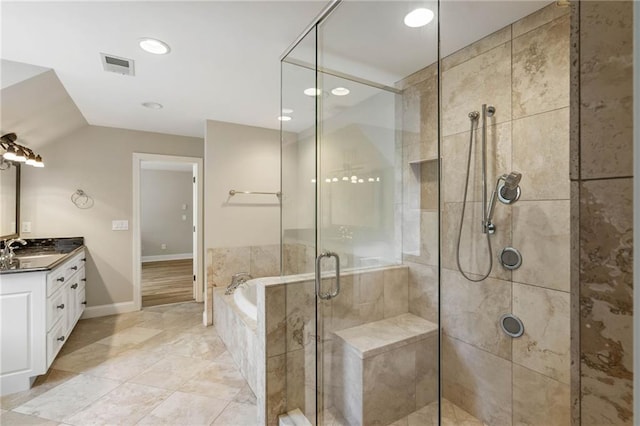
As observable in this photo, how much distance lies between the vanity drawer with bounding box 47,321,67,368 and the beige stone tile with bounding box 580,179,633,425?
10.4 feet

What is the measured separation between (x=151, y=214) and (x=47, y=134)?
169 inches

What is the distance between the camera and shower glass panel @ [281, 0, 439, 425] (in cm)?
175

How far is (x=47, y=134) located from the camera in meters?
3.16

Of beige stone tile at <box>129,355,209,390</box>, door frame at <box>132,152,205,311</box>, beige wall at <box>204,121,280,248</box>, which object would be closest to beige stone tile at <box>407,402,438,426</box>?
beige stone tile at <box>129,355,209,390</box>

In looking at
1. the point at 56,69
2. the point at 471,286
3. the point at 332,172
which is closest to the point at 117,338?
the point at 56,69

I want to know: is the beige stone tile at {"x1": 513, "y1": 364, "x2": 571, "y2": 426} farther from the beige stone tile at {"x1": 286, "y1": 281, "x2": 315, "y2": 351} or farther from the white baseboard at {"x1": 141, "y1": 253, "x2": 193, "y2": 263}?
the white baseboard at {"x1": 141, "y1": 253, "x2": 193, "y2": 263}

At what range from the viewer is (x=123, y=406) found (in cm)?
202

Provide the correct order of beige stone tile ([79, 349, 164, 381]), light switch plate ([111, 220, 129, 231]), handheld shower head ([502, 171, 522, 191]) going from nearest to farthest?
handheld shower head ([502, 171, 522, 191]), beige stone tile ([79, 349, 164, 381]), light switch plate ([111, 220, 129, 231])

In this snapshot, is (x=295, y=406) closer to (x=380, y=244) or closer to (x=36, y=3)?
(x=380, y=244)

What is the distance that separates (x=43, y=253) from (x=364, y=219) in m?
3.28

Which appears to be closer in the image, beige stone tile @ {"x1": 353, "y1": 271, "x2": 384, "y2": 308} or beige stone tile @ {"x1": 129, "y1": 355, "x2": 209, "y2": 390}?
beige stone tile @ {"x1": 353, "y1": 271, "x2": 384, "y2": 308}

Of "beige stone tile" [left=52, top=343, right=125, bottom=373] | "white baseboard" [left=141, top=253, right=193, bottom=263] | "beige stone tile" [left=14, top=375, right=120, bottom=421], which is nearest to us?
"beige stone tile" [left=14, top=375, right=120, bottom=421]

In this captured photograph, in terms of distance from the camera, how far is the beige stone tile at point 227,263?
3416mm

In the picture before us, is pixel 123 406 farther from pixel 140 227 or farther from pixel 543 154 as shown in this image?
pixel 543 154
